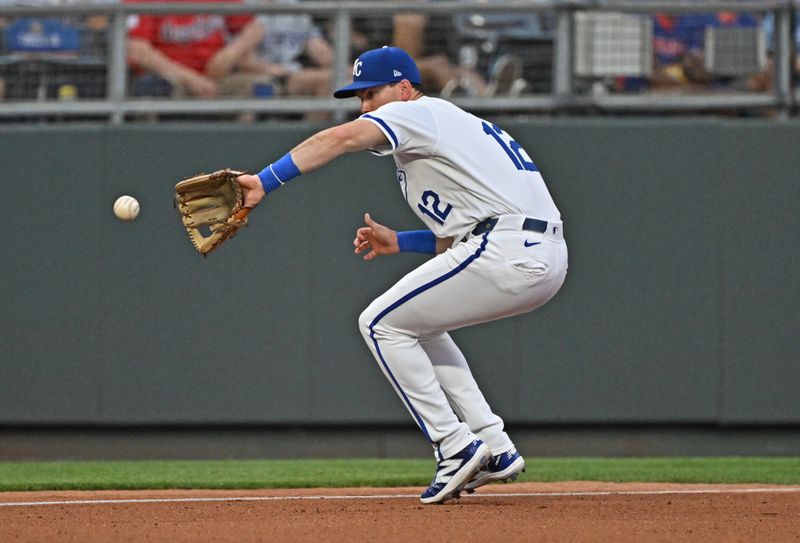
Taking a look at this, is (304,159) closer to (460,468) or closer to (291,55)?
(460,468)

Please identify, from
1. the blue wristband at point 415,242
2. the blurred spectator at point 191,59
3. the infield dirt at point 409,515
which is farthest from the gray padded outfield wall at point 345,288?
the blue wristband at point 415,242

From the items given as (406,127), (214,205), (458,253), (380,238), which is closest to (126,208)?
(214,205)

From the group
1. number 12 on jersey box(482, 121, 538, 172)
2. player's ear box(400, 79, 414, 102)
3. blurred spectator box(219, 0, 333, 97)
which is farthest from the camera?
blurred spectator box(219, 0, 333, 97)

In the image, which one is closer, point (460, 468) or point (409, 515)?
point (409, 515)

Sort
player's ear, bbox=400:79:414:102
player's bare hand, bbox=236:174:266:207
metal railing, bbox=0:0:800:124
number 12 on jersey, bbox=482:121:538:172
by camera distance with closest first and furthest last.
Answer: player's bare hand, bbox=236:174:266:207, number 12 on jersey, bbox=482:121:538:172, player's ear, bbox=400:79:414:102, metal railing, bbox=0:0:800:124

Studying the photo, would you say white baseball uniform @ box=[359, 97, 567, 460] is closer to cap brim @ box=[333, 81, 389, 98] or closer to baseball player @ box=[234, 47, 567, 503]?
baseball player @ box=[234, 47, 567, 503]

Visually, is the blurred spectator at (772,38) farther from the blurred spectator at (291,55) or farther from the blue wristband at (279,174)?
the blue wristband at (279,174)

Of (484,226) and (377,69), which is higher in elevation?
(377,69)

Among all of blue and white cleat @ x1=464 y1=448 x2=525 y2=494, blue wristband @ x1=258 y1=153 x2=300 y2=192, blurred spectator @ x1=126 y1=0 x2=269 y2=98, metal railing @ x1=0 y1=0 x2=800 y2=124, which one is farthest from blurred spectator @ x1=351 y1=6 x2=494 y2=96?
blue wristband @ x1=258 y1=153 x2=300 y2=192

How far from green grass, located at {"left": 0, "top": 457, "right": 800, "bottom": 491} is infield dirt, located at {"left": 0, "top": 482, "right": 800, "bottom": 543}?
360 millimetres

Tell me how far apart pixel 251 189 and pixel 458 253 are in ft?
3.08

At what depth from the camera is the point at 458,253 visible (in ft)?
16.9

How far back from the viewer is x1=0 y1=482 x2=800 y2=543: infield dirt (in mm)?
4418

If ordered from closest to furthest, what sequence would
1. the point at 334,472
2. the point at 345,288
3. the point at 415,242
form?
the point at 415,242, the point at 334,472, the point at 345,288
